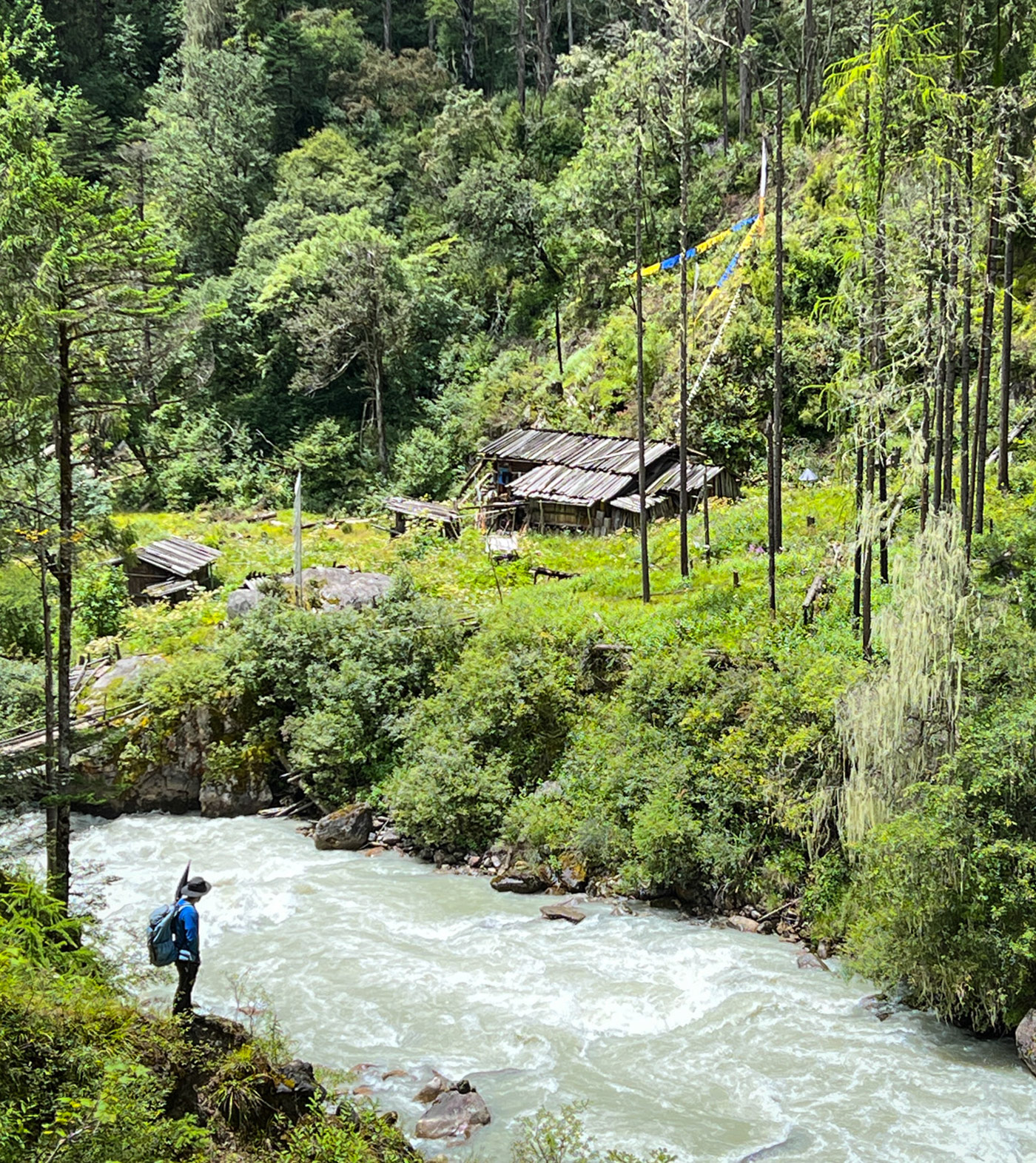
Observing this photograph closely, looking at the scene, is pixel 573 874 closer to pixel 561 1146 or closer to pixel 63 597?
pixel 561 1146

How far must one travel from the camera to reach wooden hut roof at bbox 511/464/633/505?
32406mm

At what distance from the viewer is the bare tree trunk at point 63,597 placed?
1390 centimetres

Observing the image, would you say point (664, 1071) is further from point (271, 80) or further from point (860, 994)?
point (271, 80)

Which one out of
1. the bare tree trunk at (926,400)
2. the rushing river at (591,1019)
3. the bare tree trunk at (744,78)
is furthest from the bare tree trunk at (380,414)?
the bare tree trunk at (926,400)

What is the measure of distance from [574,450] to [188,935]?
26545mm

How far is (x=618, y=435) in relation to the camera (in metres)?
37.2

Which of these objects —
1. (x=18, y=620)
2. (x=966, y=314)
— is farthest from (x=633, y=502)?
(x=18, y=620)

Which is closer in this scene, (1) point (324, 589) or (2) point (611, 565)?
(1) point (324, 589)

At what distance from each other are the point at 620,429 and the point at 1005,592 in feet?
67.4

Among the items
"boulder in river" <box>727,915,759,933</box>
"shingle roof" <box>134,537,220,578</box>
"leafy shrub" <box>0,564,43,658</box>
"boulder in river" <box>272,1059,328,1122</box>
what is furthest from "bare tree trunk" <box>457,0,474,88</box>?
"boulder in river" <box>272,1059,328,1122</box>

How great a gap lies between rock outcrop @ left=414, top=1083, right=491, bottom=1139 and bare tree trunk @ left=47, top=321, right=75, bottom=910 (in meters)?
5.73

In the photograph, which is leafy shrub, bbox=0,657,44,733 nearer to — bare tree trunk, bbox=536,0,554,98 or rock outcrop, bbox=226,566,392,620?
rock outcrop, bbox=226,566,392,620

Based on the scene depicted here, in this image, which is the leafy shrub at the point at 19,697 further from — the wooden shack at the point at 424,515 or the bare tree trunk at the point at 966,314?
the bare tree trunk at the point at 966,314

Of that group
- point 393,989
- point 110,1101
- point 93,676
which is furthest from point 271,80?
point 110,1101
